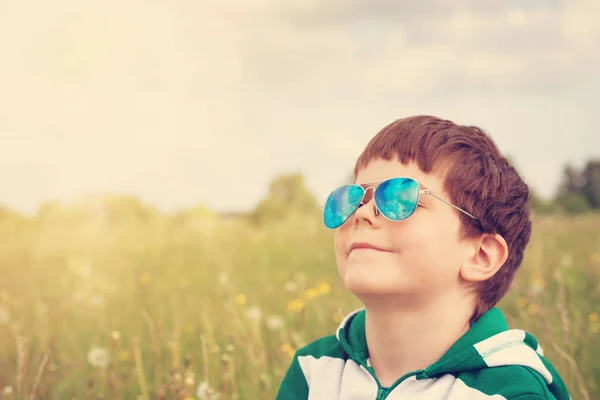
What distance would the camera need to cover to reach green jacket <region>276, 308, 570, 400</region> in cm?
171

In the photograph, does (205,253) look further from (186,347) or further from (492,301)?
(492,301)

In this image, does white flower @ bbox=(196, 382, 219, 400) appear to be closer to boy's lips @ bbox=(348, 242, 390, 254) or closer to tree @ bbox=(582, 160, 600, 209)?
boy's lips @ bbox=(348, 242, 390, 254)

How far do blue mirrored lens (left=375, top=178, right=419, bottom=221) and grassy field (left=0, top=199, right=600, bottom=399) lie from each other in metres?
0.77

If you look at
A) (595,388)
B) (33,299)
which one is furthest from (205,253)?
(595,388)

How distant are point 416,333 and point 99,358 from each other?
202 cm

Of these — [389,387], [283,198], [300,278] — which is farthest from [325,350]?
[283,198]

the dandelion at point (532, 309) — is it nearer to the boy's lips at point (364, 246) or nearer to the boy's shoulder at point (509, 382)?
→ the boy's shoulder at point (509, 382)

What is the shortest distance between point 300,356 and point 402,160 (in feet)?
2.70

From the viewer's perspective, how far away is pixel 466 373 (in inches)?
70.2

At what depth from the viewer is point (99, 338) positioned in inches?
157

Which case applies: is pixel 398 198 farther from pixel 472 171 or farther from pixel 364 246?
pixel 472 171

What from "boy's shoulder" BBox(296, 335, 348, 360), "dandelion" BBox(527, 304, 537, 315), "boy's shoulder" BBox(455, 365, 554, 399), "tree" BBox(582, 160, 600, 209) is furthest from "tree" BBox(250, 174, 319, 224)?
"boy's shoulder" BBox(455, 365, 554, 399)

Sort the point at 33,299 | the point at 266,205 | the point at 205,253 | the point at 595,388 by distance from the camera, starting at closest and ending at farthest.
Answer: the point at 595,388, the point at 33,299, the point at 205,253, the point at 266,205

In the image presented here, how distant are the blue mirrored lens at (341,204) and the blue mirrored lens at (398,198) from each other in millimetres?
103
